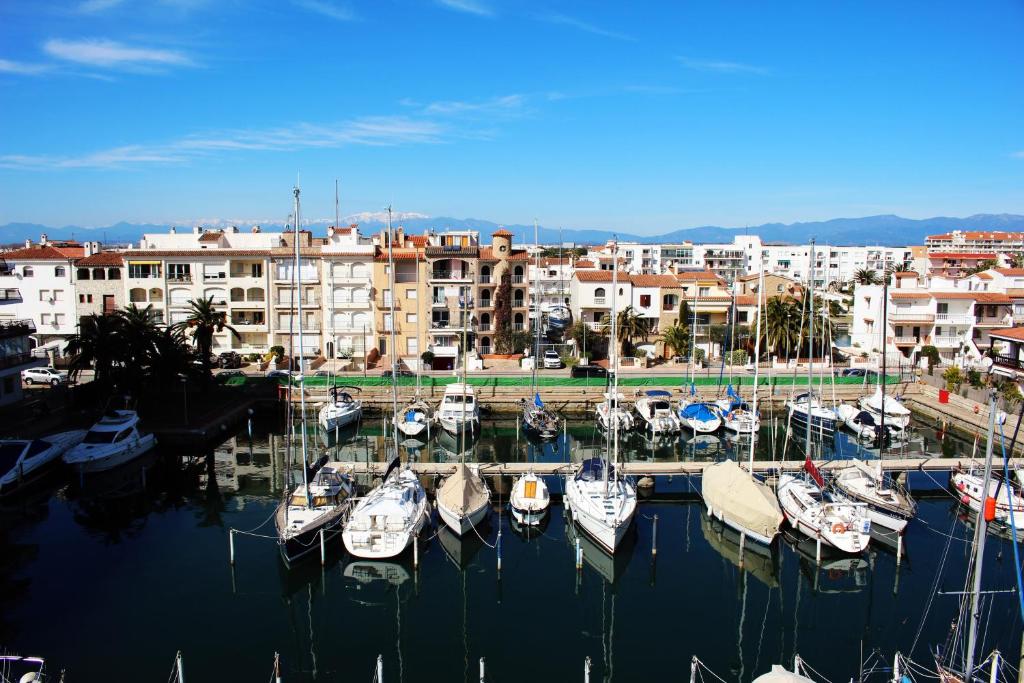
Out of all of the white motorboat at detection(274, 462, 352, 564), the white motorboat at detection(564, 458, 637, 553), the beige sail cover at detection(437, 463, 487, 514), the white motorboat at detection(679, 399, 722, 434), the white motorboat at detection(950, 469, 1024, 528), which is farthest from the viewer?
the white motorboat at detection(679, 399, 722, 434)

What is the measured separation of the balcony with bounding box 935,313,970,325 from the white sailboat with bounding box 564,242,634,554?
43396mm

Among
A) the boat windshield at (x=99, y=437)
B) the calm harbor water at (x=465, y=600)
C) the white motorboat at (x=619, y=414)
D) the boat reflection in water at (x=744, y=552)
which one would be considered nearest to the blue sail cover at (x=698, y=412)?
the white motorboat at (x=619, y=414)

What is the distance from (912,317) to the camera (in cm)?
6322

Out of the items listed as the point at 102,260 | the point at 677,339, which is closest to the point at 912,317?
the point at 677,339

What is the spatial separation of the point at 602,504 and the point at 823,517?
8.37 m

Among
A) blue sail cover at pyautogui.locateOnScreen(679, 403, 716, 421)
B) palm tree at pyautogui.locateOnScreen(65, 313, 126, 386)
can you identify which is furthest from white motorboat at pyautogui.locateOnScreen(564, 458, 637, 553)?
palm tree at pyautogui.locateOnScreen(65, 313, 126, 386)

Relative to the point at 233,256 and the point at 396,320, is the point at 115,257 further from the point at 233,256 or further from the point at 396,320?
the point at 396,320

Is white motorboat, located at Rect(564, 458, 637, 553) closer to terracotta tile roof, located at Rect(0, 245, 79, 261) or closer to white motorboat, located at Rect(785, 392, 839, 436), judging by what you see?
white motorboat, located at Rect(785, 392, 839, 436)

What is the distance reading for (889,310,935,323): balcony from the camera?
62906 mm

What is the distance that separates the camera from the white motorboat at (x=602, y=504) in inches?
1125

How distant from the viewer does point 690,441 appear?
4697cm

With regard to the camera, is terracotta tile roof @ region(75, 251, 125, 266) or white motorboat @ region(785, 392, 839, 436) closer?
white motorboat @ region(785, 392, 839, 436)

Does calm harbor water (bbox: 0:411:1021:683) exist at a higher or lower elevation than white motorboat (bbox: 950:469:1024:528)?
lower

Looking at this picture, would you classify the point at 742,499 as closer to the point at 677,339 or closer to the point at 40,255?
the point at 677,339
